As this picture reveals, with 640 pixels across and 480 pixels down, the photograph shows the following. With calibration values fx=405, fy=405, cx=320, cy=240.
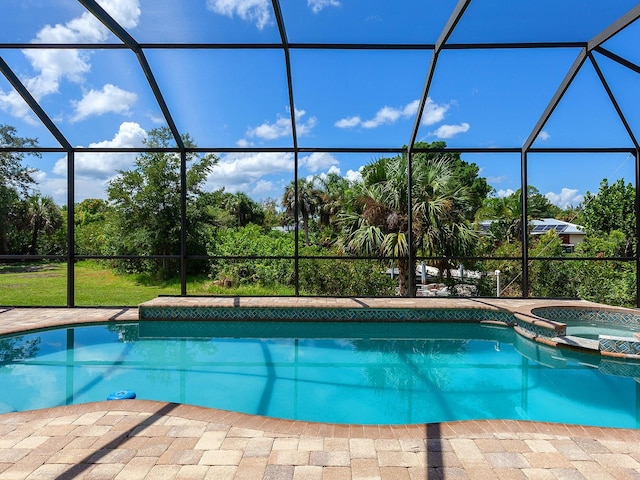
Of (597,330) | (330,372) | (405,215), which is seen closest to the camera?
(330,372)

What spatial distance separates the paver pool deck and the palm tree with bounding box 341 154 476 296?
5144 mm

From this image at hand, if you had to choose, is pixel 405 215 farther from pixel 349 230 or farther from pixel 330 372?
pixel 330 372

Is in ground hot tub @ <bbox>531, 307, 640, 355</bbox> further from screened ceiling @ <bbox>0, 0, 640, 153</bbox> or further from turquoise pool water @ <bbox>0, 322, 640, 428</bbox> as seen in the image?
screened ceiling @ <bbox>0, 0, 640, 153</bbox>

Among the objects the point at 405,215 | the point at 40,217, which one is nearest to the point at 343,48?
the point at 405,215

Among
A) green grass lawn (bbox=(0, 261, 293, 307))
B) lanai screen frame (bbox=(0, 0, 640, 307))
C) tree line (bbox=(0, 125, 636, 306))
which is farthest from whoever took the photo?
green grass lawn (bbox=(0, 261, 293, 307))

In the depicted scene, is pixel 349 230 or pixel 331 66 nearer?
pixel 331 66

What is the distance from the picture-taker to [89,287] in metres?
15.1

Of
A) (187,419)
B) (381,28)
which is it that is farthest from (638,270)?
(187,419)

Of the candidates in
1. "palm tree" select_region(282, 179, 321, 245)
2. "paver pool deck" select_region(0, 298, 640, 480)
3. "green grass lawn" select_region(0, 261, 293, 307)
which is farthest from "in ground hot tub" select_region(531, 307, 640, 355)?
"palm tree" select_region(282, 179, 321, 245)

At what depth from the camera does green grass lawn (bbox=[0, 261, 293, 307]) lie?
12.9 meters

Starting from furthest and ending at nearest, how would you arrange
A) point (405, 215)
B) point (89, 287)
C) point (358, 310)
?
point (89, 287) → point (405, 215) → point (358, 310)

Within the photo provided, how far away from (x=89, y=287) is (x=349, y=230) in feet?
36.9

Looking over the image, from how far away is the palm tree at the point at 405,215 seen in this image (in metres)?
8.30

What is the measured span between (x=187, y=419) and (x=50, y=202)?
18.0 meters
